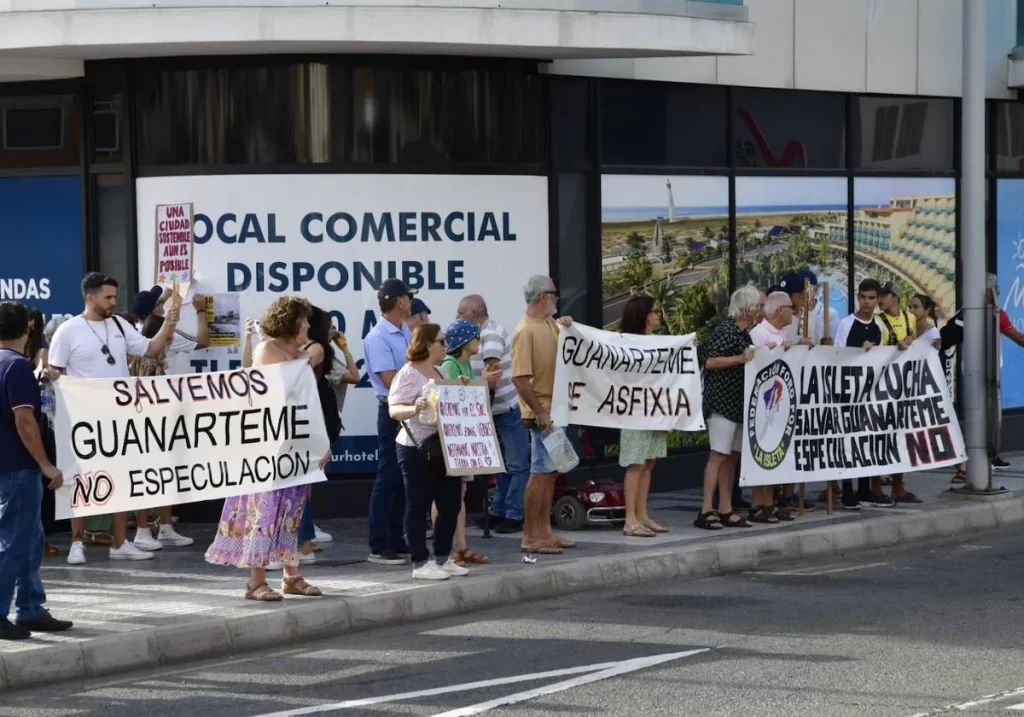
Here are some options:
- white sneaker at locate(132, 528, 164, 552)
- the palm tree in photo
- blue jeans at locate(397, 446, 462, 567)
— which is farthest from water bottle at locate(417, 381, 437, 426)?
the palm tree in photo

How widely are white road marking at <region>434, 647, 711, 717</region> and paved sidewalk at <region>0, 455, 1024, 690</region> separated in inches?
78.5

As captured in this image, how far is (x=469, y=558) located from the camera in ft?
39.2

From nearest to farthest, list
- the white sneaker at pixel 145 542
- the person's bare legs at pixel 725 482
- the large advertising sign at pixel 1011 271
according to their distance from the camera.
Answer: the white sneaker at pixel 145 542, the person's bare legs at pixel 725 482, the large advertising sign at pixel 1011 271

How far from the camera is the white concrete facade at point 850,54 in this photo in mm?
16562

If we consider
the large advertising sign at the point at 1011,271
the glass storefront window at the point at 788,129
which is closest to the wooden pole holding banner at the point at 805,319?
the glass storefront window at the point at 788,129

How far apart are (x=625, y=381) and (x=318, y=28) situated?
3.54 meters

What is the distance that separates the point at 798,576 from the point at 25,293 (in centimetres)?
726

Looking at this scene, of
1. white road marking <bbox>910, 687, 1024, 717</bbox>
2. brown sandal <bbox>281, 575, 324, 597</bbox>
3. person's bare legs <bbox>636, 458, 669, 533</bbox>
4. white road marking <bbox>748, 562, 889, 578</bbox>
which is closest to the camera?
white road marking <bbox>910, 687, 1024, 717</bbox>

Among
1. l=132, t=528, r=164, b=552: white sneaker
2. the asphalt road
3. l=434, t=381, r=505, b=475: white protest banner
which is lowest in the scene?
the asphalt road

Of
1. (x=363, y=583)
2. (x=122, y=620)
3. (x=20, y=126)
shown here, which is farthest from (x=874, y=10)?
(x=122, y=620)

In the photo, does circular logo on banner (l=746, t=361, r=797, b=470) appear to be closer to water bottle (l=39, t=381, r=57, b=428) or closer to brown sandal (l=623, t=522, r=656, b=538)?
brown sandal (l=623, t=522, r=656, b=538)

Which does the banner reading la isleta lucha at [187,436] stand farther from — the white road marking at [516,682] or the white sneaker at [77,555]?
the white road marking at [516,682]

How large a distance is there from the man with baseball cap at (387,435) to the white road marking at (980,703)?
4903mm

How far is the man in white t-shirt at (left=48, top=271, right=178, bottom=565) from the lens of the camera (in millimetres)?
12203
